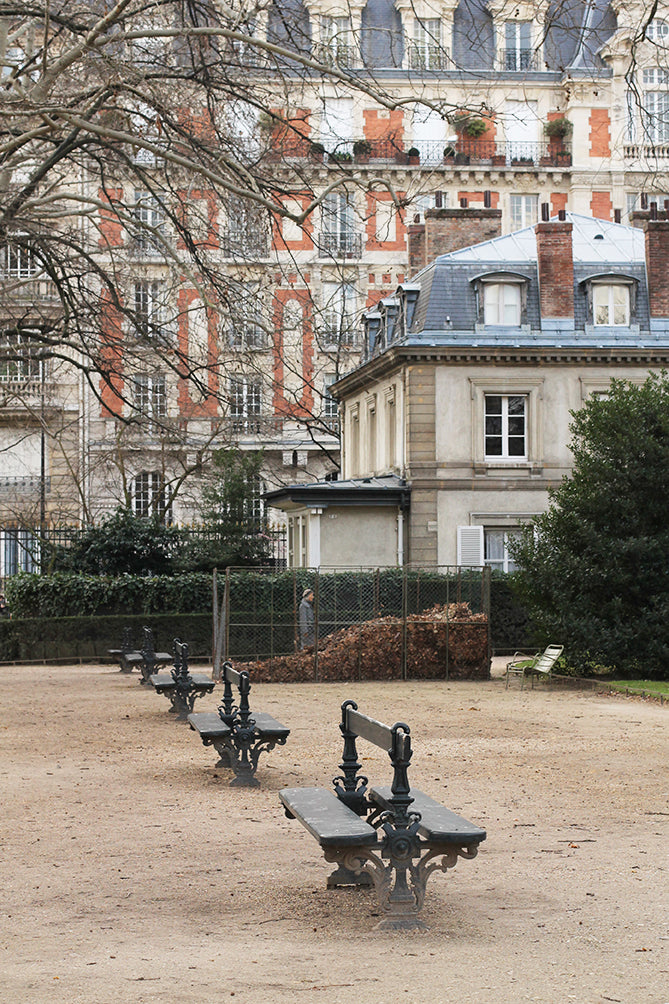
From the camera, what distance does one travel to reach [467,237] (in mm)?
40812

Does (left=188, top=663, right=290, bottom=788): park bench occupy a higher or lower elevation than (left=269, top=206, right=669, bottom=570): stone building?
lower

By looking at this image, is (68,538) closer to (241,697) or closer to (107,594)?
(107,594)

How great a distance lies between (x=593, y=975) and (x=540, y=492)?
3007 centimetres

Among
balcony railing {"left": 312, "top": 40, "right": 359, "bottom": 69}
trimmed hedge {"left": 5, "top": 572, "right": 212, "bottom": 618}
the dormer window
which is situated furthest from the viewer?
the dormer window

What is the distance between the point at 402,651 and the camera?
26.1 meters

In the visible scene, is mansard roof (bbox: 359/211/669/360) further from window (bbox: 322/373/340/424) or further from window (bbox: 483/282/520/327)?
window (bbox: 322/373/340/424)

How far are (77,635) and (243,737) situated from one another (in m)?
18.9

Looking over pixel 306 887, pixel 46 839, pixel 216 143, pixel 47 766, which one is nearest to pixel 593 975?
pixel 306 887

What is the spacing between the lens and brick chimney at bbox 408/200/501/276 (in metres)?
40.6

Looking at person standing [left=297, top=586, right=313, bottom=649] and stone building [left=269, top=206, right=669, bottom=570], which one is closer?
person standing [left=297, top=586, right=313, bottom=649]

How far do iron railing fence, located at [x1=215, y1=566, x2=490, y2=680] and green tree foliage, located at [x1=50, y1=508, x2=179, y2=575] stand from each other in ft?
23.3

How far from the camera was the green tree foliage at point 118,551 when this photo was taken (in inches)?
1374

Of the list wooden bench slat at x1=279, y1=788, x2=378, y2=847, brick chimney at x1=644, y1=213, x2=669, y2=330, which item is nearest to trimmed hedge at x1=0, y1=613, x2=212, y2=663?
brick chimney at x1=644, y1=213, x2=669, y2=330

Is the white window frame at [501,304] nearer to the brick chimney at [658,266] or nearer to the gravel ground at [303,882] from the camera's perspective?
the brick chimney at [658,266]
